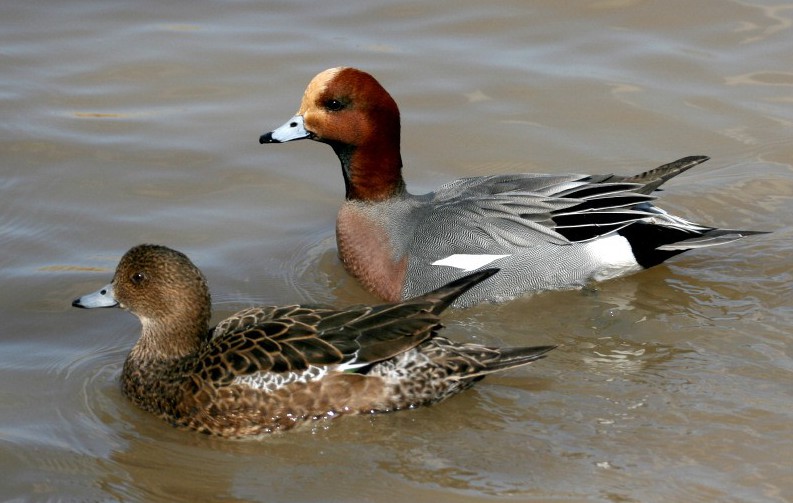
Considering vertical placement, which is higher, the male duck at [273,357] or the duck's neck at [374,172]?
the duck's neck at [374,172]

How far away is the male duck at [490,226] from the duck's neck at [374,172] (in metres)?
0.02

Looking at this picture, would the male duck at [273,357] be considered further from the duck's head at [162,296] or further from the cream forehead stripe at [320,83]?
the cream forehead stripe at [320,83]

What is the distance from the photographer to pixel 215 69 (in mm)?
9281

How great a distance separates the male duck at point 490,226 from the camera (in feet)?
22.3

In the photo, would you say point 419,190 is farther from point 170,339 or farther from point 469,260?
point 170,339

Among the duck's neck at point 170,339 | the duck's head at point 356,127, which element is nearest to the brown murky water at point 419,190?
the duck's neck at point 170,339

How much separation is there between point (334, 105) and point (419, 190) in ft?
3.85

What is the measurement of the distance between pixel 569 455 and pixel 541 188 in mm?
2214

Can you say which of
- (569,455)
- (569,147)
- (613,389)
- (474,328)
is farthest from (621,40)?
(569,455)

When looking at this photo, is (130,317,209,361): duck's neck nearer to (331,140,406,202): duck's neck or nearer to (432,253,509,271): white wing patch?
(432,253,509,271): white wing patch

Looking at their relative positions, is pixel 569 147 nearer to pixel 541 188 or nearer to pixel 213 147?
pixel 541 188

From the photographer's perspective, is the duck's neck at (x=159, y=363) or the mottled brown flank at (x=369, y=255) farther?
the mottled brown flank at (x=369, y=255)

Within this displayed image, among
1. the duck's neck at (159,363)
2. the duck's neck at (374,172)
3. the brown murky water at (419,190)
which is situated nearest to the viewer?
the brown murky water at (419,190)

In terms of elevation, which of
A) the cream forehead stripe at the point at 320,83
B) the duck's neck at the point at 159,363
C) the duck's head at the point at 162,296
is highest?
the cream forehead stripe at the point at 320,83
